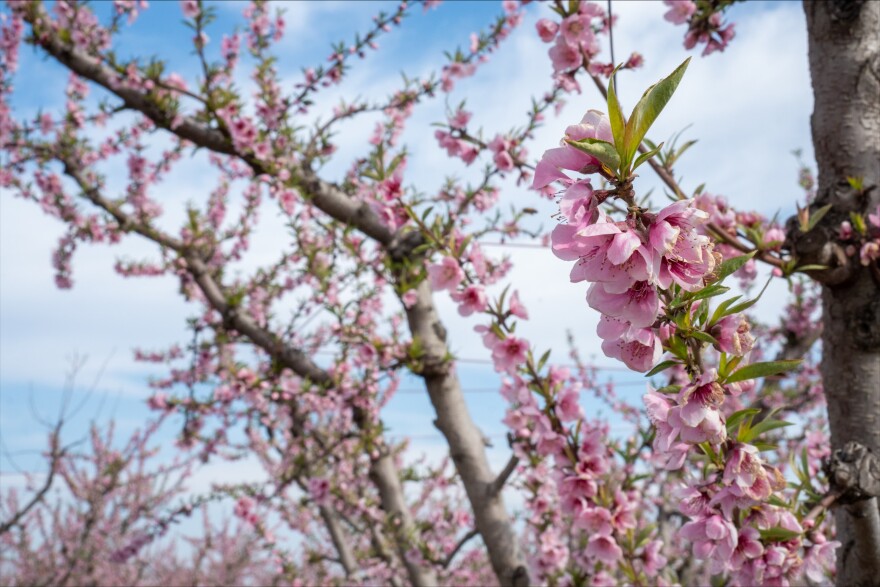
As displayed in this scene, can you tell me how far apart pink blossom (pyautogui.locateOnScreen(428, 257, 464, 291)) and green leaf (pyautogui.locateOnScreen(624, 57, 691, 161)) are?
4.16ft

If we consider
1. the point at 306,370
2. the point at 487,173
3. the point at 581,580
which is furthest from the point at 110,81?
the point at 581,580

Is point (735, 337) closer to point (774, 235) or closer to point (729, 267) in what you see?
point (729, 267)

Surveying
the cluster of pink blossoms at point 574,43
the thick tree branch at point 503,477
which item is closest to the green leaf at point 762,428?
the cluster of pink blossoms at point 574,43

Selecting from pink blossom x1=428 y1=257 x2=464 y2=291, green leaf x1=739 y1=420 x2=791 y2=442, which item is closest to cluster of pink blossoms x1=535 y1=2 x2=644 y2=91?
pink blossom x1=428 y1=257 x2=464 y2=291

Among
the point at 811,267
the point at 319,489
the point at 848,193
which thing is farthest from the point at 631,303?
the point at 319,489

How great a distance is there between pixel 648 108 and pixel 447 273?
1.33 meters

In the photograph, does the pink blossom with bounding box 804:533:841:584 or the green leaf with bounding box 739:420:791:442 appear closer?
A: the green leaf with bounding box 739:420:791:442

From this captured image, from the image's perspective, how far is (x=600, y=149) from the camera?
63 cm

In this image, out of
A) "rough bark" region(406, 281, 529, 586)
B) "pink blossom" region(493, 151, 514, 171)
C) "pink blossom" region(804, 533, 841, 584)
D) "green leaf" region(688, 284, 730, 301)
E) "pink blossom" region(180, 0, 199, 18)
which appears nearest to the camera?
"green leaf" region(688, 284, 730, 301)

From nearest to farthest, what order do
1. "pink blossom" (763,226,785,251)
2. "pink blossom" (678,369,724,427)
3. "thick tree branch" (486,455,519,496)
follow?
"pink blossom" (678,369,724,427), "pink blossom" (763,226,785,251), "thick tree branch" (486,455,519,496)

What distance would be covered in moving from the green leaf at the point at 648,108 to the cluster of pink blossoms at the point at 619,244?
28 mm

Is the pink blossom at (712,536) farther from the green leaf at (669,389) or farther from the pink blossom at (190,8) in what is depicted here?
the pink blossom at (190,8)

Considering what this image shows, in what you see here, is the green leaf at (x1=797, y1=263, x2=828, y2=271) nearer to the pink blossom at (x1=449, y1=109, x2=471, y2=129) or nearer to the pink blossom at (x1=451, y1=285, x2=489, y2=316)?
the pink blossom at (x1=451, y1=285, x2=489, y2=316)

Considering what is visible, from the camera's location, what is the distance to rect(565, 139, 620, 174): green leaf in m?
0.63
